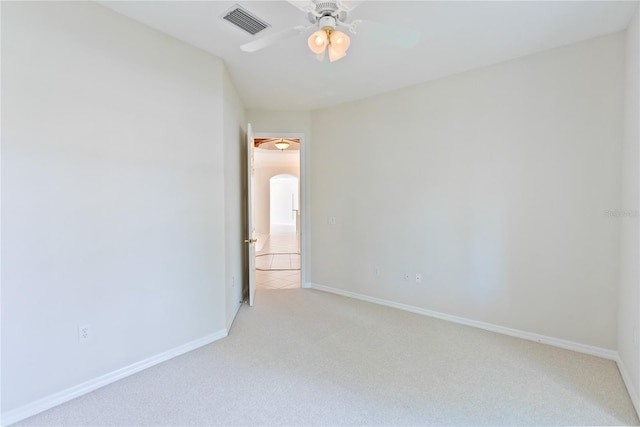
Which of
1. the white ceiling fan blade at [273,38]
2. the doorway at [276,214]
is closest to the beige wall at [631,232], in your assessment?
the white ceiling fan blade at [273,38]

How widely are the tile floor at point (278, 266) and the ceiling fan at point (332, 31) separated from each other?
11.7 feet

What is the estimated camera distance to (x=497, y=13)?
2.11 metres

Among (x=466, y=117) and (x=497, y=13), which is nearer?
(x=497, y=13)

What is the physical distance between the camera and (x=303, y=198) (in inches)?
176

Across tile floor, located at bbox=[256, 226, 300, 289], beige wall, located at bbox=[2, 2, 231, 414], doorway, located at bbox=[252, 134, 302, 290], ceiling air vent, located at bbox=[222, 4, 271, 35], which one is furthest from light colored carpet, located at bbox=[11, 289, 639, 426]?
ceiling air vent, located at bbox=[222, 4, 271, 35]

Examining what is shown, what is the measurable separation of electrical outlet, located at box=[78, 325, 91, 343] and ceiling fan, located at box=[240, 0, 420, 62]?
83.8 inches

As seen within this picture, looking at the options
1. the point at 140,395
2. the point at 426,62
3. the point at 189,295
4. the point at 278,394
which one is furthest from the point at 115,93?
the point at 426,62

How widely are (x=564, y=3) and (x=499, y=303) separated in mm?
2534

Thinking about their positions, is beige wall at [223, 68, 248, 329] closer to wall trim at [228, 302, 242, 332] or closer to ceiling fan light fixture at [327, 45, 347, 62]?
wall trim at [228, 302, 242, 332]

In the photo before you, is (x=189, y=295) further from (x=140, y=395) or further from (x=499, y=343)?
(x=499, y=343)

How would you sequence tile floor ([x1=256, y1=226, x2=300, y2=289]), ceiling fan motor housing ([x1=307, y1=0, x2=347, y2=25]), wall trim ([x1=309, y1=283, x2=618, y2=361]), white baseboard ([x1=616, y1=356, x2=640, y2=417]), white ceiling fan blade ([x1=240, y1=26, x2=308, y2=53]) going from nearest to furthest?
ceiling fan motor housing ([x1=307, y1=0, x2=347, y2=25]) → white ceiling fan blade ([x1=240, y1=26, x2=308, y2=53]) → white baseboard ([x1=616, y1=356, x2=640, y2=417]) → wall trim ([x1=309, y1=283, x2=618, y2=361]) → tile floor ([x1=256, y1=226, x2=300, y2=289])

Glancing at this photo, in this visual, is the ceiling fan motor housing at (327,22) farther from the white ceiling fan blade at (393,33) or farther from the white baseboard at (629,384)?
the white baseboard at (629,384)

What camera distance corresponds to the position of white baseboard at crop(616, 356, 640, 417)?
187 cm

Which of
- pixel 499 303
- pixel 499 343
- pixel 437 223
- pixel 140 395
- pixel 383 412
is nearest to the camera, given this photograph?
pixel 383 412
